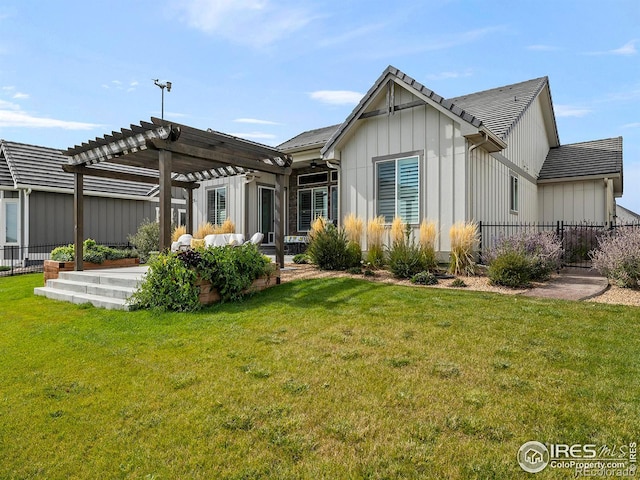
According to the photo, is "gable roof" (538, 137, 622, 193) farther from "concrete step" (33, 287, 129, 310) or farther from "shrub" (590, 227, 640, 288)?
"concrete step" (33, 287, 129, 310)

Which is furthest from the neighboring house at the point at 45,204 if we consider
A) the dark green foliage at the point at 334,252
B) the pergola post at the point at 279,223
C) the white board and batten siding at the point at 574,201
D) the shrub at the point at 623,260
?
the white board and batten siding at the point at 574,201

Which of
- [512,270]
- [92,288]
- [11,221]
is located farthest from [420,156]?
[11,221]

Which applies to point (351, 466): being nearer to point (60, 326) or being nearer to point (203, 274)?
point (203, 274)

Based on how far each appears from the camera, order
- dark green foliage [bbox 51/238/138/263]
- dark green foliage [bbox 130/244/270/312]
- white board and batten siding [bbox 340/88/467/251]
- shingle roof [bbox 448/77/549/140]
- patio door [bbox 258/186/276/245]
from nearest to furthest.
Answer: dark green foliage [bbox 130/244/270/312]
white board and batten siding [bbox 340/88/467/251]
dark green foliage [bbox 51/238/138/263]
shingle roof [bbox 448/77/549/140]
patio door [bbox 258/186/276/245]

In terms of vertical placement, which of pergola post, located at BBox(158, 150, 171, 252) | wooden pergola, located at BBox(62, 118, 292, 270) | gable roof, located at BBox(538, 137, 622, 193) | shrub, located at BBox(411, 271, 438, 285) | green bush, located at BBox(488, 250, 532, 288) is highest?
gable roof, located at BBox(538, 137, 622, 193)

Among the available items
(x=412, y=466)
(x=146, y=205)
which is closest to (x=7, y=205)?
(x=146, y=205)

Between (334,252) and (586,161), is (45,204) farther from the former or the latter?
(586,161)

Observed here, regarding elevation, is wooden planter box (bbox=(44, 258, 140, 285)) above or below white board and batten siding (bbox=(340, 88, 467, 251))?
below

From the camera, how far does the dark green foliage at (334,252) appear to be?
28.5ft

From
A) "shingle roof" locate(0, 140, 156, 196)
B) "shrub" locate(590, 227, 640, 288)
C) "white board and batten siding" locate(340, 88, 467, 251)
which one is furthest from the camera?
"shingle roof" locate(0, 140, 156, 196)

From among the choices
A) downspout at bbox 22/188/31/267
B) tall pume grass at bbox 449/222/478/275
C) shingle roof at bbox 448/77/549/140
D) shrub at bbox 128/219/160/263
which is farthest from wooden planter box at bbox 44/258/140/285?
shingle roof at bbox 448/77/549/140

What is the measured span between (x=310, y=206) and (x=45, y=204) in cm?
1026

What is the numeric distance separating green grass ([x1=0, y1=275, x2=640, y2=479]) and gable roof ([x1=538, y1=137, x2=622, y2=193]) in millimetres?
10611

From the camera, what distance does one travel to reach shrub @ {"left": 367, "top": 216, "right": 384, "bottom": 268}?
8604 mm
